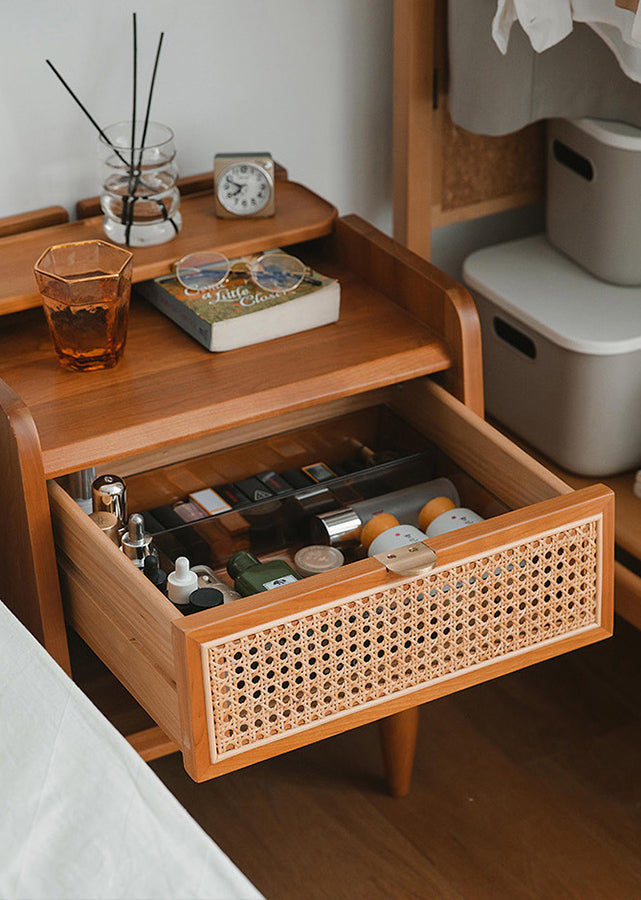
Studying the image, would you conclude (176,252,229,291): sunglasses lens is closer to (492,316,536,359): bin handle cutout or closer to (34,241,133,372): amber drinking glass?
(34,241,133,372): amber drinking glass

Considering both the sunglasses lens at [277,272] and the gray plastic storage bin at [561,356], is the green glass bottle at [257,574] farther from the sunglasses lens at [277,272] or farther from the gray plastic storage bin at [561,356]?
the gray plastic storage bin at [561,356]

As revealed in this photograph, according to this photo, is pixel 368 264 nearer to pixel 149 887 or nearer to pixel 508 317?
pixel 508 317

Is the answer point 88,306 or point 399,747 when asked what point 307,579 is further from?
point 399,747

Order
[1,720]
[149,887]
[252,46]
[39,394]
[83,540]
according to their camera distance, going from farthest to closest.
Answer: [252,46] → [39,394] → [83,540] → [1,720] → [149,887]

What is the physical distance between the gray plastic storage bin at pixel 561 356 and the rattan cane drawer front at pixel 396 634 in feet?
1.59

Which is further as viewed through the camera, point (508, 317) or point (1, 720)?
point (508, 317)

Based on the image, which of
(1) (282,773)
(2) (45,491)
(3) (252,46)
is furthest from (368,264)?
(1) (282,773)

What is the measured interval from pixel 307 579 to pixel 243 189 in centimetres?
65

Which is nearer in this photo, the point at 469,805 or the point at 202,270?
the point at 202,270

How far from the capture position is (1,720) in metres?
0.91

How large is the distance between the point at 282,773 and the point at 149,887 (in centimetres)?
89

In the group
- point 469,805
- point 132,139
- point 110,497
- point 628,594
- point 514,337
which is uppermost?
point 132,139

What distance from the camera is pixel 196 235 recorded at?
4.88ft

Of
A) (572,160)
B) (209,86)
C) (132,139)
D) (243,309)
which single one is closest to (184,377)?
(243,309)
